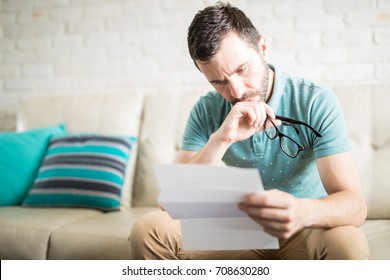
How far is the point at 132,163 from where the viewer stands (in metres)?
1.82

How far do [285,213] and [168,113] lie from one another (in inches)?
42.9

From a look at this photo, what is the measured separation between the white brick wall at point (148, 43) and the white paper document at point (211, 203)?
1208 millimetres

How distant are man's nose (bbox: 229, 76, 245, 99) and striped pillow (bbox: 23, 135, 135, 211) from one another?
79 cm

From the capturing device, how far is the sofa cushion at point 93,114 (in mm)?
1897

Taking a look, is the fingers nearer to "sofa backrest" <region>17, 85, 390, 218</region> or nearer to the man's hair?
the man's hair

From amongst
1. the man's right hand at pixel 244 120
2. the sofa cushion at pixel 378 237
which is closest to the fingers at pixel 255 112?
the man's right hand at pixel 244 120

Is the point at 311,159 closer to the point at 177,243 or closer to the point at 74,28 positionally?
the point at 177,243

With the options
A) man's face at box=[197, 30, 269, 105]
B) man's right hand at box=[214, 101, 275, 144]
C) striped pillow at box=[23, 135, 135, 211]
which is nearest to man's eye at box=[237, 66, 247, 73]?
man's face at box=[197, 30, 269, 105]

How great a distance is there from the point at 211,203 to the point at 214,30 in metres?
0.53

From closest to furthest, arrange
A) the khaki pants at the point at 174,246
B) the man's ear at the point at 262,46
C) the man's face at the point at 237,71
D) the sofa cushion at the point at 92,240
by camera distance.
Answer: the khaki pants at the point at 174,246 < the man's face at the point at 237,71 < the man's ear at the point at 262,46 < the sofa cushion at the point at 92,240

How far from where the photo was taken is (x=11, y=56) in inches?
96.0

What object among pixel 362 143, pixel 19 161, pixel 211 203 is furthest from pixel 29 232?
pixel 362 143

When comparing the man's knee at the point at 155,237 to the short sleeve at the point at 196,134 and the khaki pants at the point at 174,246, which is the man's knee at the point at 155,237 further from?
the short sleeve at the point at 196,134
